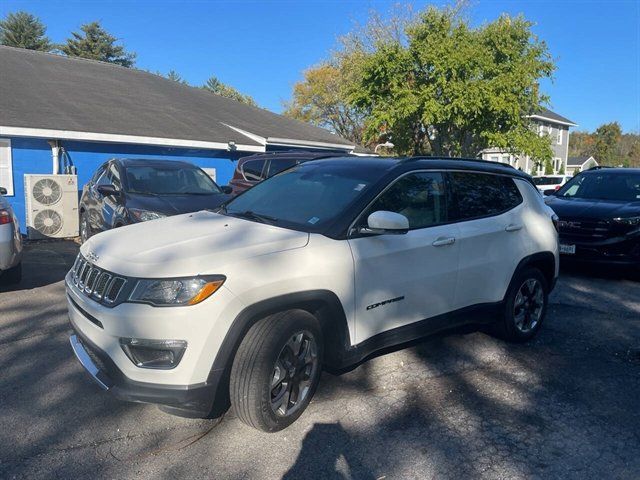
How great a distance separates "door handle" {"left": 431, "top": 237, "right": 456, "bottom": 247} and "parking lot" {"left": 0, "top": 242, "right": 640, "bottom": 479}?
0.99 meters

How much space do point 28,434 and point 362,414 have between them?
6.96ft

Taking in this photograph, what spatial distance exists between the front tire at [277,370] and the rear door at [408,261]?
0.39 meters

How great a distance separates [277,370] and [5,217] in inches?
168

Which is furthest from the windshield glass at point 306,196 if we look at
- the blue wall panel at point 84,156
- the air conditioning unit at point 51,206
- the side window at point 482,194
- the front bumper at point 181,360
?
the blue wall panel at point 84,156

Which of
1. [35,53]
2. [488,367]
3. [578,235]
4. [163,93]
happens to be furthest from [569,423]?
[35,53]

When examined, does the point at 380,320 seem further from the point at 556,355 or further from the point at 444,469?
the point at 556,355

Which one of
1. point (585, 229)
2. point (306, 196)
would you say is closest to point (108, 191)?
point (306, 196)

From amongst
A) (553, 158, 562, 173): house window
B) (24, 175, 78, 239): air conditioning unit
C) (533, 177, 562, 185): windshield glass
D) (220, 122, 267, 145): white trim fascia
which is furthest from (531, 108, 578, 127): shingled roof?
(24, 175, 78, 239): air conditioning unit

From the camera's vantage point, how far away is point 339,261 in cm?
336

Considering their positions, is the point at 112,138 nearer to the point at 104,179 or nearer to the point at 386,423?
the point at 104,179

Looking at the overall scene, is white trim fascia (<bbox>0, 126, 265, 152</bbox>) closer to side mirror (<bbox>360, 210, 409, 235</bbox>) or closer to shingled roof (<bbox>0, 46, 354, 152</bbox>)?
shingled roof (<bbox>0, 46, 354, 152</bbox>)

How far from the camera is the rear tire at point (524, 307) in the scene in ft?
15.6

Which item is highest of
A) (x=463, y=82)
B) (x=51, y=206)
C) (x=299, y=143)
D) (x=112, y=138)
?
(x=463, y=82)

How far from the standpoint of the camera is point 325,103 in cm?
3922
